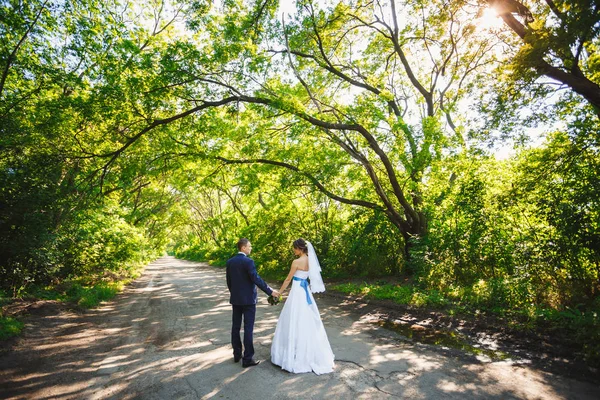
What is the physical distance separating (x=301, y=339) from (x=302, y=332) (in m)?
0.11

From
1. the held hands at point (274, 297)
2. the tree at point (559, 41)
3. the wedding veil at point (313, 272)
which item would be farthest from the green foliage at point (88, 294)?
the tree at point (559, 41)

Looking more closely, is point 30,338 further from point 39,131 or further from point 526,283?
point 526,283

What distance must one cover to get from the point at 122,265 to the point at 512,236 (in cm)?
1777

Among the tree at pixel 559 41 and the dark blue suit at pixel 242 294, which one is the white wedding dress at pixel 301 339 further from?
the tree at pixel 559 41

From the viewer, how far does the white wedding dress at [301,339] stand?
4.61m

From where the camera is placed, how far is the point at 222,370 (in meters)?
4.68

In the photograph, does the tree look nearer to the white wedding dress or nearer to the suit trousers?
the white wedding dress

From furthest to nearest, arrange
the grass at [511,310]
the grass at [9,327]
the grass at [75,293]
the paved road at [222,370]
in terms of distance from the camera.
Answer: the grass at [75,293] → the grass at [9,327] → the grass at [511,310] → the paved road at [222,370]

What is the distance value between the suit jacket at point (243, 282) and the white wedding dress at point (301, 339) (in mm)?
526

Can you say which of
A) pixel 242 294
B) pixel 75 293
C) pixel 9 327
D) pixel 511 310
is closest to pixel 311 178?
pixel 511 310

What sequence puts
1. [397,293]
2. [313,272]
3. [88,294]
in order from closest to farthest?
1. [313,272]
2. [397,293]
3. [88,294]

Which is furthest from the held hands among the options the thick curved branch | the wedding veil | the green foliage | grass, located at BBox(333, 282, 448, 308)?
the green foliage

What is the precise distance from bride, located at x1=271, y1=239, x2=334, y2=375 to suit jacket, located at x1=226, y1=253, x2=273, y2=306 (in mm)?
534

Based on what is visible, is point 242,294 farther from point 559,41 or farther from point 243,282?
point 559,41
